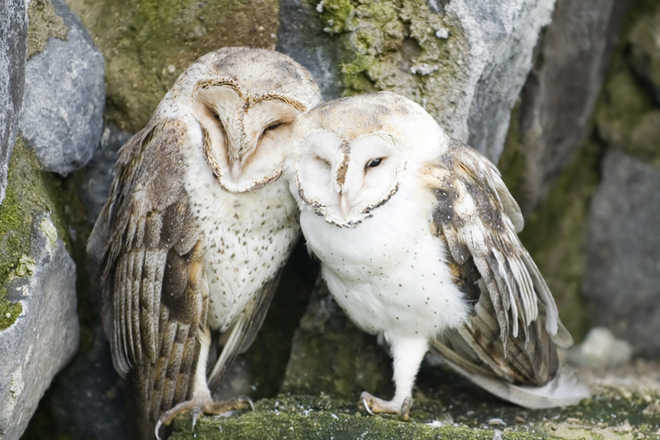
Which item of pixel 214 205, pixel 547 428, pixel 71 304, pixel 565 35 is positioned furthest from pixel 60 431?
pixel 565 35

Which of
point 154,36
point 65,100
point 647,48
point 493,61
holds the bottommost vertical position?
point 65,100

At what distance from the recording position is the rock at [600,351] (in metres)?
4.24

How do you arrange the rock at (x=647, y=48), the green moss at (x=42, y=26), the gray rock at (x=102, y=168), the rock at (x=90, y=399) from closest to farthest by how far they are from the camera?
the green moss at (x=42, y=26) → the gray rock at (x=102, y=168) → the rock at (x=90, y=399) → the rock at (x=647, y=48)

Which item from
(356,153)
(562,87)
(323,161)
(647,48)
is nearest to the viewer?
(356,153)

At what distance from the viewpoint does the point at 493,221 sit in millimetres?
2721

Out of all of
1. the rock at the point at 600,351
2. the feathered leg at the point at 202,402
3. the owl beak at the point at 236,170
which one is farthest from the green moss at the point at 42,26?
the rock at the point at 600,351

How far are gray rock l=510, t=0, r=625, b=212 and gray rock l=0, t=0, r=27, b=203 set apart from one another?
181 cm

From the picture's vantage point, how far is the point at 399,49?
3.05 meters

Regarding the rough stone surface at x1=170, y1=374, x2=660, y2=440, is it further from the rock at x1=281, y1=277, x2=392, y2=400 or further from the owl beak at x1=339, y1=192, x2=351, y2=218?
the owl beak at x1=339, y1=192, x2=351, y2=218

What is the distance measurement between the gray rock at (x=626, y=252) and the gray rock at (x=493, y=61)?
43.3 inches

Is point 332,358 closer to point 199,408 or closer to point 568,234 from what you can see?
point 199,408

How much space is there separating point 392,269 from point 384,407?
20.3 inches

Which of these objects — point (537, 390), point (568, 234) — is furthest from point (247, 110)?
point (568, 234)

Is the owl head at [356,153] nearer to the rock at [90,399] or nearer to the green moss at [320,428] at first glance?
the green moss at [320,428]
